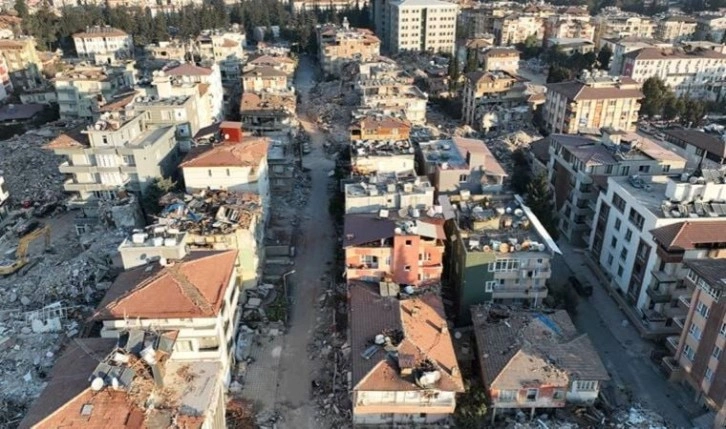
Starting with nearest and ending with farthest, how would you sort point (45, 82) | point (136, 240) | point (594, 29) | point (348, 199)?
point (136, 240), point (348, 199), point (45, 82), point (594, 29)

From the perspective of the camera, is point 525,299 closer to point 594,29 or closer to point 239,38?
point 239,38

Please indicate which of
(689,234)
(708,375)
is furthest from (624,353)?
(689,234)

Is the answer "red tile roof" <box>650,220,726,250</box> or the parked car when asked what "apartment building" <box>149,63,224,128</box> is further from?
"red tile roof" <box>650,220,726,250</box>

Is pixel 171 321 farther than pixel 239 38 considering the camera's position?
No


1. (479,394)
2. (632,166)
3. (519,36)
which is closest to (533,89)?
(632,166)

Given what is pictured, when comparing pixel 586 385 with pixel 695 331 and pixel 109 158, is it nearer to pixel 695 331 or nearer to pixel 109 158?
pixel 695 331

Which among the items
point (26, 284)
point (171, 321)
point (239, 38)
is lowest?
point (26, 284)

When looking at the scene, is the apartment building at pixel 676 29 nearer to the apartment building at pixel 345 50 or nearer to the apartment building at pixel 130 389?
the apartment building at pixel 345 50
